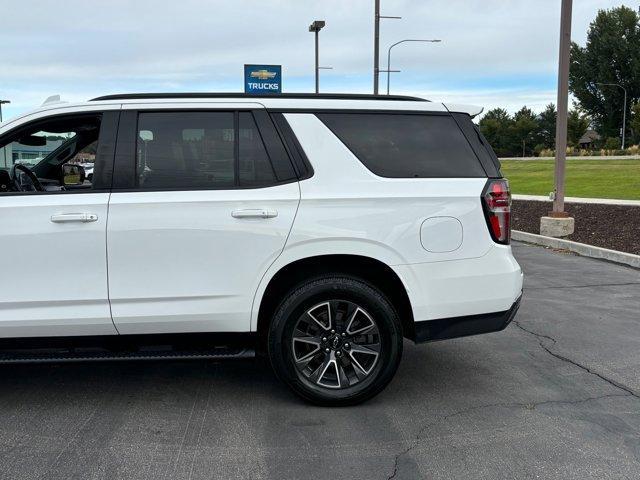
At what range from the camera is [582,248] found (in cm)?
1034

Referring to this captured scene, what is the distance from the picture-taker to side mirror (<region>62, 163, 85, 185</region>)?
436 centimetres

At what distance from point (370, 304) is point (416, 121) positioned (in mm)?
1252

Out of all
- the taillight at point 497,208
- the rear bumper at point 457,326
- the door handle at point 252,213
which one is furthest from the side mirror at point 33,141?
the taillight at point 497,208

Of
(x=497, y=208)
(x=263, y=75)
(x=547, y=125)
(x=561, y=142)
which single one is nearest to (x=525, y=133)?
(x=547, y=125)

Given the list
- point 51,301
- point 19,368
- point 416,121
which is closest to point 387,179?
point 416,121

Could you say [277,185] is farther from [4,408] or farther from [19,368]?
[19,368]

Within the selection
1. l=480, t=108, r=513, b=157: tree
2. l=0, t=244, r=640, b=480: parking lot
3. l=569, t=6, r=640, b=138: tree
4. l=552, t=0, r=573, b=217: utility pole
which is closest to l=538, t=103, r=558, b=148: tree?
l=480, t=108, r=513, b=157: tree

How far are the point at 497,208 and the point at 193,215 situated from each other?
6.33 ft

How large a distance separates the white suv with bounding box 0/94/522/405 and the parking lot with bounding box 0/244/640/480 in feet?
1.33

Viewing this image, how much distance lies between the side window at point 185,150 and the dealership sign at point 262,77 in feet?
61.4

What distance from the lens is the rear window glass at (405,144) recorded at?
3.98 meters

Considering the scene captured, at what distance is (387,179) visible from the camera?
3934mm

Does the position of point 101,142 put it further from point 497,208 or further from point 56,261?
point 497,208

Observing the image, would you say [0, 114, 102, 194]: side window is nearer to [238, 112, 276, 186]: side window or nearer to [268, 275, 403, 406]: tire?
[238, 112, 276, 186]: side window
